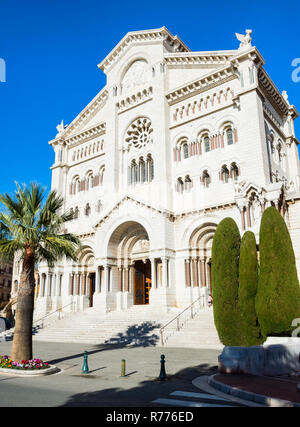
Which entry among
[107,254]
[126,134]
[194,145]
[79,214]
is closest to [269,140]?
[194,145]

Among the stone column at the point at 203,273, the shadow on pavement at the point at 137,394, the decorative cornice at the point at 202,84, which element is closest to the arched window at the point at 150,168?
the decorative cornice at the point at 202,84

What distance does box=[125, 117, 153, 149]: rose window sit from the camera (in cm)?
3041

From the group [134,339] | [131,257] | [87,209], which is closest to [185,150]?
Answer: [131,257]

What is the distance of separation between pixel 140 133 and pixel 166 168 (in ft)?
19.0

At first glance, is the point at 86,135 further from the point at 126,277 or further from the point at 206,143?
the point at 126,277

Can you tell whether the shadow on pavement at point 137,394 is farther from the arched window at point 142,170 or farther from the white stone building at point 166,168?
the arched window at point 142,170

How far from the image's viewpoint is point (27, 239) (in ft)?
44.4

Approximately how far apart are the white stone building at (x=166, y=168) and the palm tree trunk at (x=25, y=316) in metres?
11.8

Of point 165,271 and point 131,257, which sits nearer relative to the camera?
point 165,271

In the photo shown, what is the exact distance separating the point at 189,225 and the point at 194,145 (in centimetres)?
645

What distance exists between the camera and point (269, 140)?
2608cm

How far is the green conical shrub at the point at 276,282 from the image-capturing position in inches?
466

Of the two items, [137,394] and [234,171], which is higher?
[234,171]
